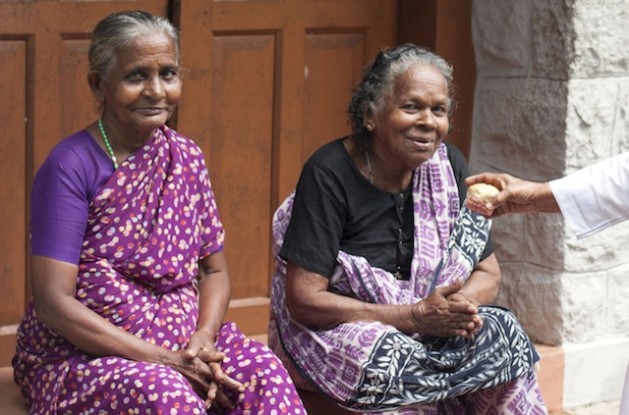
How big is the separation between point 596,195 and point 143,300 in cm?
136

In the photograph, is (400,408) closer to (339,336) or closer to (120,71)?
(339,336)

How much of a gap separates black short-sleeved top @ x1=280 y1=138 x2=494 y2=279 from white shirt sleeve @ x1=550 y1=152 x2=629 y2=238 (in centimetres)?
64

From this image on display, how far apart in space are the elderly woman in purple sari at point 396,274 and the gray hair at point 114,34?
707 mm

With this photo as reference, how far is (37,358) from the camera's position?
13.6 feet

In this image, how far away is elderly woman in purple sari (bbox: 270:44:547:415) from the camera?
13.8 feet

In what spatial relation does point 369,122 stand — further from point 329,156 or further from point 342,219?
point 342,219

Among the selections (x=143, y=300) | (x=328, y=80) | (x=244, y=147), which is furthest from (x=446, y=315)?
(x=328, y=80)

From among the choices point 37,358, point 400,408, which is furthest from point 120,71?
point 400,408

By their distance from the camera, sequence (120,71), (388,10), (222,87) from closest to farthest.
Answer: (120,71), (222,87), (388,10)

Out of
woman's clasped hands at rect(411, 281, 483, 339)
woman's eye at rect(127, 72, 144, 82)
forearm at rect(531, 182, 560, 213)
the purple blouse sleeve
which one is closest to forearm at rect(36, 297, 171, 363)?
the purple blouse sleeve

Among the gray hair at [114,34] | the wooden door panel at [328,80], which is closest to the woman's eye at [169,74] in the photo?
the gray hair at [114,34]

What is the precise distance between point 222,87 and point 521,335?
1.58 meters

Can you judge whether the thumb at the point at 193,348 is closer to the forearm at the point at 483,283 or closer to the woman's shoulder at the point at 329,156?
the woman's shoulder at the point at 329,156

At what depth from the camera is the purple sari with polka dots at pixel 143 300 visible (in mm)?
3896
